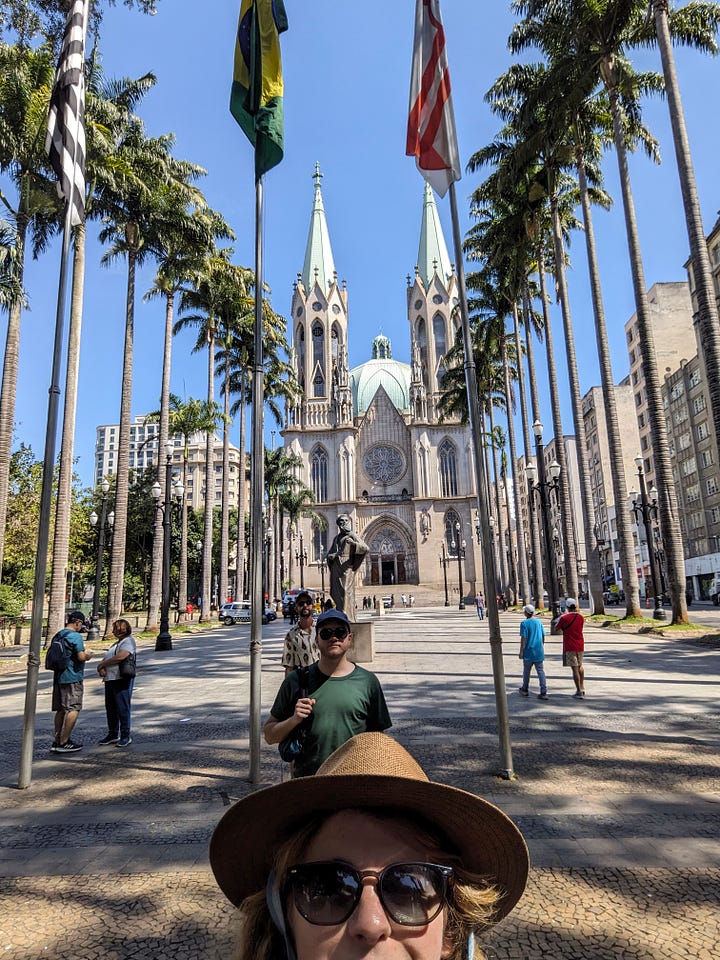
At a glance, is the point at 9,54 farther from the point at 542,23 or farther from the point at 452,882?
the point at 452,882

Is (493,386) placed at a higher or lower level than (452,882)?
higher

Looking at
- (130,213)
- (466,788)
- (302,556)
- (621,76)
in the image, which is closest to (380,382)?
(302,556)

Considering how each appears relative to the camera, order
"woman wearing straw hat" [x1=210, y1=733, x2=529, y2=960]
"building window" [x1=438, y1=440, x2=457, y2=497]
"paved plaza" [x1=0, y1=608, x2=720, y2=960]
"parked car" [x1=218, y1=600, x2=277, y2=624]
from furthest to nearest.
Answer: "building window" [x1=438, y1=440, x2=457, y2=497] < "parked car" [x1=218, y1=600, x2=277, y2=624] < "paved plaza" [x1=0, y1=608, x2=720, y2=960] < "woman wearing straw hat" [x1=210, y1=733, x2=529, y2=960]

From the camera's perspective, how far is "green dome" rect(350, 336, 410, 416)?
73.9 meters

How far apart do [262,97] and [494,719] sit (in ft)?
27.8

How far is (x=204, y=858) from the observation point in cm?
401

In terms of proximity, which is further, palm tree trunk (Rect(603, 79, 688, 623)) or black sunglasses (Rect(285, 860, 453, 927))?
palm tree trunk (Rect(603, 79, 688, 623))

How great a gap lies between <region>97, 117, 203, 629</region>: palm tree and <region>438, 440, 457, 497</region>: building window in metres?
43.9

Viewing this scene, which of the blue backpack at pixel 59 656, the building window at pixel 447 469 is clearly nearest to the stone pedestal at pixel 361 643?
the blue backpack at pixel 59 656

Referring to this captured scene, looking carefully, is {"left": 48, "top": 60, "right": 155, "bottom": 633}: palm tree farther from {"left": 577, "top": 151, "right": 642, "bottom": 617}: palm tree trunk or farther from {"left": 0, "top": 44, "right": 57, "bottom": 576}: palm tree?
{"left": 577, "top": 151, "right": 642, "bottom": 617}: palm tree trunk

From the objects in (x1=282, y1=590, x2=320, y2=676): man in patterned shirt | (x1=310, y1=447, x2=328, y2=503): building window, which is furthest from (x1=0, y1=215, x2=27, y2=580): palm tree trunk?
(x1=310, y1=447, x2=328, y2=503): building window

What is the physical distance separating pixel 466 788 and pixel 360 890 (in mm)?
4579

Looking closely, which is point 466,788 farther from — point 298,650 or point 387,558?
point 387,558

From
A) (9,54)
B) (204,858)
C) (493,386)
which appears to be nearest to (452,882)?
(204,858)
